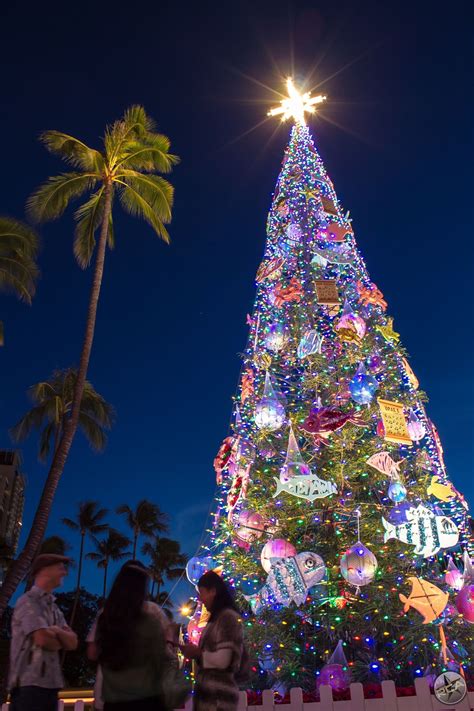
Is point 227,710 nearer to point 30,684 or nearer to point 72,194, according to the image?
point 30,684

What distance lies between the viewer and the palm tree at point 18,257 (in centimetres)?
1478

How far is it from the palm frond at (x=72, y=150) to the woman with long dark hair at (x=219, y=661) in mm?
12984

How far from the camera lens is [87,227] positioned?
14281 mm

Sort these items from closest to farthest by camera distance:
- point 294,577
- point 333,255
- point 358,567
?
point 358,567, point 294,577, point 333,255

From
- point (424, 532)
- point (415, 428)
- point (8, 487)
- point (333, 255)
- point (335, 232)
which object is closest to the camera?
point (424, 532)

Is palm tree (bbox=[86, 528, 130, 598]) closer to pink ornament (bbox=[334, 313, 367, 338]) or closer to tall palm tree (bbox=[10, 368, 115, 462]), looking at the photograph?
tall palm tree (bbox=[10, 368, 115, 462])

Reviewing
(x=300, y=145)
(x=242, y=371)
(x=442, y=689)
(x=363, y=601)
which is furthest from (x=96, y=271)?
(x=442, y=689)

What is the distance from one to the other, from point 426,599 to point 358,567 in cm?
95

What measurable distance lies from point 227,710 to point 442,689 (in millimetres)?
4150

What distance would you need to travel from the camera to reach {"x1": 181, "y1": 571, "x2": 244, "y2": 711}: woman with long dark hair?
3.32 m

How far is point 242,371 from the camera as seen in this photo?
37.5ft

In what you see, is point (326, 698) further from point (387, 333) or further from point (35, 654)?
point (387, 333)

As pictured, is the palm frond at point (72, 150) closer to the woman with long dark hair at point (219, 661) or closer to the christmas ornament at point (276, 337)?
the christmas ornament at point (276, 337)

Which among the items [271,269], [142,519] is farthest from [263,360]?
[142,519]
